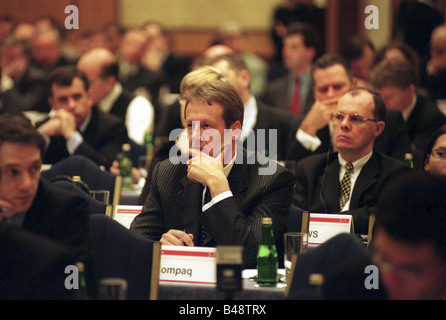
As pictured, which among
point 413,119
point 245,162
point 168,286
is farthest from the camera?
point 413,119

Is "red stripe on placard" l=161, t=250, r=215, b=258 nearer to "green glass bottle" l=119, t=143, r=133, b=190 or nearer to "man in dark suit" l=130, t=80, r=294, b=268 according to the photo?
"man in dark suit" l=130, t=80, r=294, b=268

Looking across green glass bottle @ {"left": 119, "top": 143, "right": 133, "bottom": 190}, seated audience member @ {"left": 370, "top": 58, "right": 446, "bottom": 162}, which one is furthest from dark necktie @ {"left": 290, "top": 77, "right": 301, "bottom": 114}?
green glass bottle @ {"left": 119, "top": 143, "right": 133, "bottom": 190}

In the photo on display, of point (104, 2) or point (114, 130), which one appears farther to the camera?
point (104, 2)

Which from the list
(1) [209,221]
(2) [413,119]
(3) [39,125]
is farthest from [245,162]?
(3) [39,125]

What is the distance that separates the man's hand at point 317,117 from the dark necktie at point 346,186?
1.00 m

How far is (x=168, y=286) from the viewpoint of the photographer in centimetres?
267

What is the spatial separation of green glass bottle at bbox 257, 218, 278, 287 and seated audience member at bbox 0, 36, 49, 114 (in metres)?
5.57

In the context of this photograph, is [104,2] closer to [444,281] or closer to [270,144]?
[270,144]

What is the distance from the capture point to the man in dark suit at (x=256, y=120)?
17.0 feet

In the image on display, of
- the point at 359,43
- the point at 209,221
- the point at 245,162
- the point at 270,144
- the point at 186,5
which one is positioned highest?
the point at 186,5

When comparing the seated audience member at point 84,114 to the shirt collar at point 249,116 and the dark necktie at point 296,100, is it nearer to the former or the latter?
the shirt collar at point 249,116

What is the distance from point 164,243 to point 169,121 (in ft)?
10.2

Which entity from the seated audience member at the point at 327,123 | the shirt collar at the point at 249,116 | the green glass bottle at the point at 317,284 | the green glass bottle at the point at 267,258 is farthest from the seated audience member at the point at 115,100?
the green glass bottle at the point at 317,284

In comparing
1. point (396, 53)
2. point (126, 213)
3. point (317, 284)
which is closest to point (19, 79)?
point (396, 53)
